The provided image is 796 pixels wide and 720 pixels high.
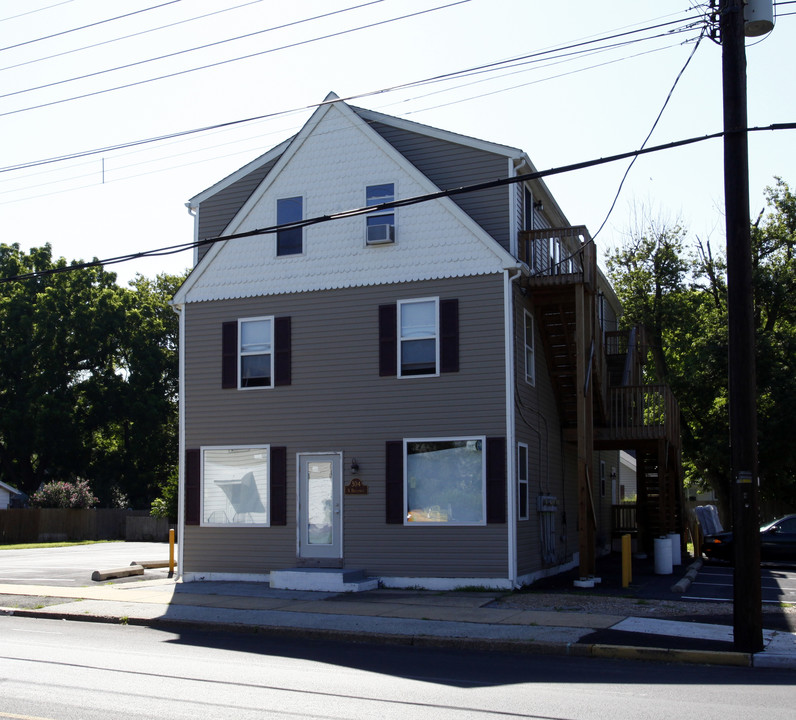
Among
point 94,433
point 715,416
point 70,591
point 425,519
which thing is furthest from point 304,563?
point 94,433

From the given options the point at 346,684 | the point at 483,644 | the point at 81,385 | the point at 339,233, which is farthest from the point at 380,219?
the point at 81,385

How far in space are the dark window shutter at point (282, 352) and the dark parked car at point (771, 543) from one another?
12.8 meters

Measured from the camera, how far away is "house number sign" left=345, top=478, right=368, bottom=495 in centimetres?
1884

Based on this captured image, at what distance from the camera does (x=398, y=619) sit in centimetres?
1420

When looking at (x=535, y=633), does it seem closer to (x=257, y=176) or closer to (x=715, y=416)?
(x=257, y=176)

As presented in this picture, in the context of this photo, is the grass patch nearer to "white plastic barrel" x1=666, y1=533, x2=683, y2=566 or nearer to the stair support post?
"white plastic barrel" x1=666, y1=533, x2=683, y2=566

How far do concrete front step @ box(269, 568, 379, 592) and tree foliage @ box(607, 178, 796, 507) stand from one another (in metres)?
19.2

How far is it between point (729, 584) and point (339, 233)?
1104 cm

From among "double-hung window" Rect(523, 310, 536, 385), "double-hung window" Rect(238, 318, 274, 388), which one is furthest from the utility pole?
"double-hung window" Rect(238, 318, 274, 388)

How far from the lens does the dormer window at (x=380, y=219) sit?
19219 mm

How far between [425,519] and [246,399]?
4907 millimetres

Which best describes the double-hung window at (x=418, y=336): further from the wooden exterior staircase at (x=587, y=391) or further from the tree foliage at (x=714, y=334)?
the tree foliage at (x=714, y=334)

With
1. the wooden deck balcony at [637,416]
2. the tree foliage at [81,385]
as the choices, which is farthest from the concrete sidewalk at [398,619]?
the tree foliage at [81,385]

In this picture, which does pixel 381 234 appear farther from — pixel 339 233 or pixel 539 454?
pixel 539 454
